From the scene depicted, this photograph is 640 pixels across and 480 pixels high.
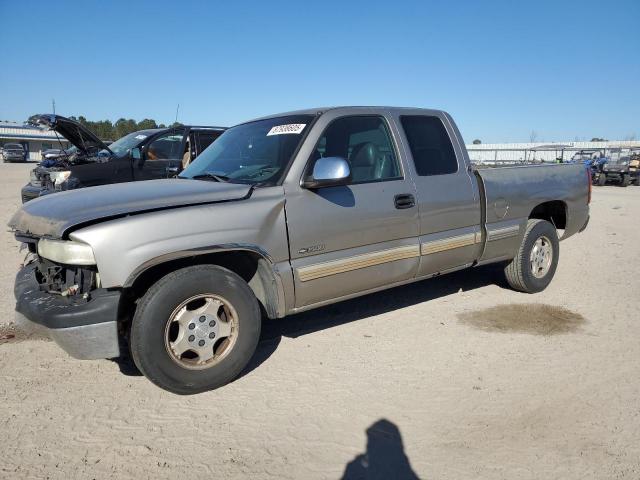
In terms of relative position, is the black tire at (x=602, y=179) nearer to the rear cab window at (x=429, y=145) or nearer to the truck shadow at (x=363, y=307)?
the truck shadow at (x=363, y=307)

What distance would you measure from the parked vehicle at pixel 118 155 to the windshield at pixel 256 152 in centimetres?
403

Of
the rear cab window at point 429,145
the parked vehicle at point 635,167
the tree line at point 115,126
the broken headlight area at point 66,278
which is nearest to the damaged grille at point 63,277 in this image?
the broken headlight area at point 66,278

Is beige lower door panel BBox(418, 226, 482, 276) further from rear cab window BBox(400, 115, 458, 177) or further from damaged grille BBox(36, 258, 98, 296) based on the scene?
damaged grille BBox(36, 258, 98, 296)

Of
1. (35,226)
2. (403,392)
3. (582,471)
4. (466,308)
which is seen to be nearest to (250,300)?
(403,392)

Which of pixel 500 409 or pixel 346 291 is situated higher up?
pixel 346 291

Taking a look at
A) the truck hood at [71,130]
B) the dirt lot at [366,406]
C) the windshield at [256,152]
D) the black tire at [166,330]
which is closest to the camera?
the dirt lot at [366,406]

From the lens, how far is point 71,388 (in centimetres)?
349

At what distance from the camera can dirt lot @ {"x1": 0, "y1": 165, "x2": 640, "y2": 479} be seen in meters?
2.67

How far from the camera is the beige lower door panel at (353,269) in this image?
3.69 metres

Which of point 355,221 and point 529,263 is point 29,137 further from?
point 355,221

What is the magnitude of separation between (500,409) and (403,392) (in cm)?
63

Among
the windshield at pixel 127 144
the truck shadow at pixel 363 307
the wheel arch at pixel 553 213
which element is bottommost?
the truck shadow at pixel 363 307

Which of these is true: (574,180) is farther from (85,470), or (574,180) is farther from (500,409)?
(85,470)

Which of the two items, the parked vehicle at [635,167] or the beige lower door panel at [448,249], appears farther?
the parked vehicle at [635,167]
